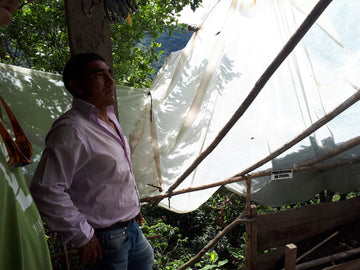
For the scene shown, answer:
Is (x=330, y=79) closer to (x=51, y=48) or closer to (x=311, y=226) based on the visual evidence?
(x=311, y=226)

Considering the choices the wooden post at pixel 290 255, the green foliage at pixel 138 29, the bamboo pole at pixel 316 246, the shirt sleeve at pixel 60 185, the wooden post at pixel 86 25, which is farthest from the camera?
the green foliage at pixel 138 29

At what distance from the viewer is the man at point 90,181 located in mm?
1118

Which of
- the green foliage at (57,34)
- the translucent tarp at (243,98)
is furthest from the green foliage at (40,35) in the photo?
the translucent tarp at (243,98)

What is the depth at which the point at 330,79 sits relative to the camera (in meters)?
2.38

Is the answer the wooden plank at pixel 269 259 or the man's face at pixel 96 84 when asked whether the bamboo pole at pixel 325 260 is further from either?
the man's face at pixel 96 84

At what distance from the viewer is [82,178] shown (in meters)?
1.23

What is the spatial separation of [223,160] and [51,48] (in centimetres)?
302

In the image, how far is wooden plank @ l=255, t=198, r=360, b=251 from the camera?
282 centimetres

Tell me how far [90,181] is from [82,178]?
3 cm

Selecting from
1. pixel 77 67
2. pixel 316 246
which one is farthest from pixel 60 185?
pixel 316 246

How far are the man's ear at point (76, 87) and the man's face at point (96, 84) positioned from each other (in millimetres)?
12

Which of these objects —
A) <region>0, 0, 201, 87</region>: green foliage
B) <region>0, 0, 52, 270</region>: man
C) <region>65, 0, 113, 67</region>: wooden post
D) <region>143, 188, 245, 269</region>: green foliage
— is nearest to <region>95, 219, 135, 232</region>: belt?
<region>0, 0, 52, 270</region>: man

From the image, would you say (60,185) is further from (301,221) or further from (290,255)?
(301,221)

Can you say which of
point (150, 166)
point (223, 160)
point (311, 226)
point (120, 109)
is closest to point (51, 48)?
point (120, 109)
